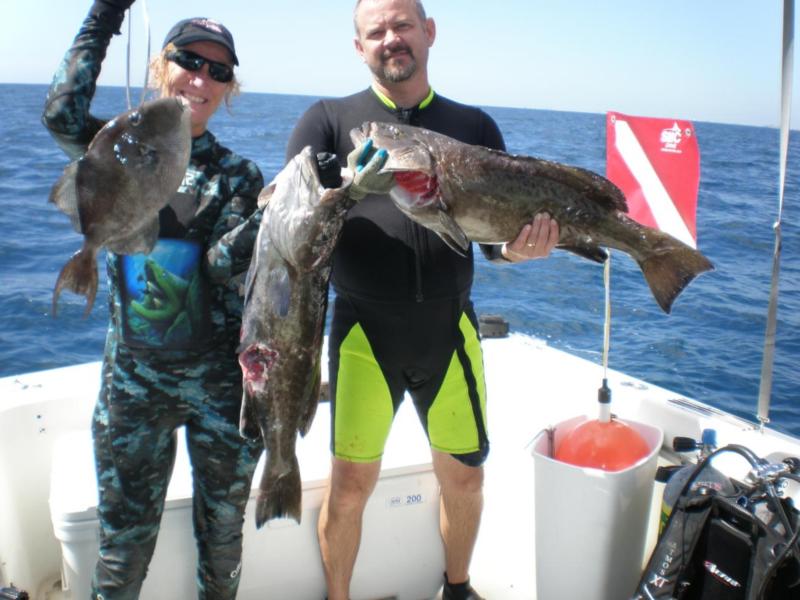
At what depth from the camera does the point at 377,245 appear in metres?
3.02

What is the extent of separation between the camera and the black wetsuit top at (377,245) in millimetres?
3006

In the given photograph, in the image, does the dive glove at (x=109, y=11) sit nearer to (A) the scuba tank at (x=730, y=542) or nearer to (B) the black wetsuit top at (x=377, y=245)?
(B) the black wetsuit top at (x=377, y=245)

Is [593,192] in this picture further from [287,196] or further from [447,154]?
[287,196]

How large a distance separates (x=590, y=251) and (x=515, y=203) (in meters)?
0.38

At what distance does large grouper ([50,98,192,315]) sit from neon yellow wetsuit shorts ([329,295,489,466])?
3.68ft

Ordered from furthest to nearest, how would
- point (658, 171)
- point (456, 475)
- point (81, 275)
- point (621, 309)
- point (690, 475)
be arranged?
point (621, 309) → point (658, 171) → point (456, 475) → point (690, 475) → point (81, 275)

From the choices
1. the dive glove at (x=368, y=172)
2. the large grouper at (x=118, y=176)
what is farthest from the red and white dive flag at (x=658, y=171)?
the large grouper at (x=118, y=176)

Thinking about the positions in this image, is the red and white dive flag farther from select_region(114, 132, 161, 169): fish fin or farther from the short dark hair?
select_region(114, 132, 161, 169): fish fin

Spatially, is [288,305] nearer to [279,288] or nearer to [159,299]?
[279,288]

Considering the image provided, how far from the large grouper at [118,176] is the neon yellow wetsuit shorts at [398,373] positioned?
3.68 feet

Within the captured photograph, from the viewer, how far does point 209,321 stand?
8.46 feet

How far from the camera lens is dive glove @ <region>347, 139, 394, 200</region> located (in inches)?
87.0

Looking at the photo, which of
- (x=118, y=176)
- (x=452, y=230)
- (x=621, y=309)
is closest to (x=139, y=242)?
(x=118, y=176)

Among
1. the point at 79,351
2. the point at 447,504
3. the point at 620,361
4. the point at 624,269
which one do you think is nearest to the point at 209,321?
the point at 447,504
